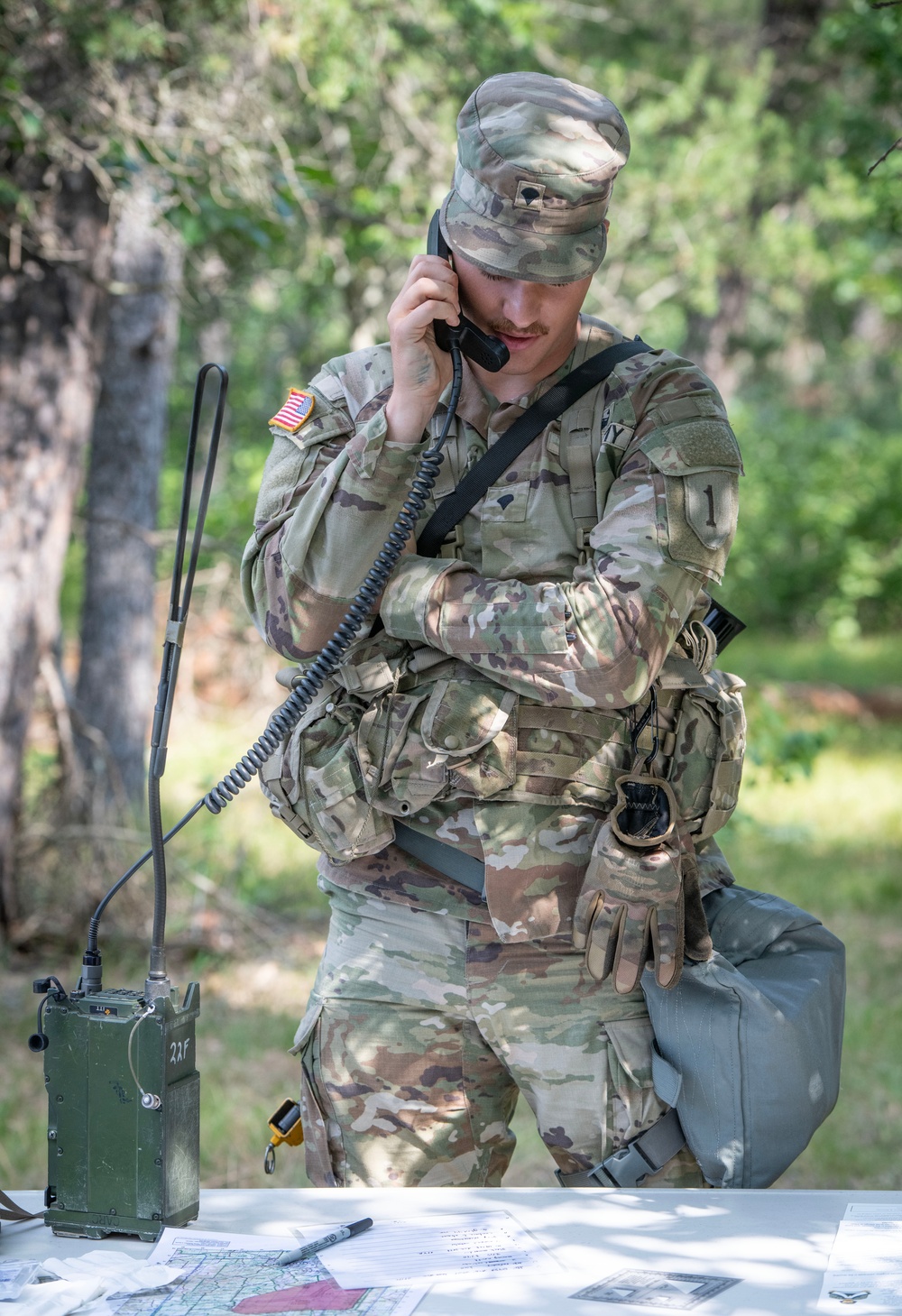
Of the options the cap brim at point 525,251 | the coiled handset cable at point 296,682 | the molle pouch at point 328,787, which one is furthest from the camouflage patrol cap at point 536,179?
the molle pouch at point 328,787

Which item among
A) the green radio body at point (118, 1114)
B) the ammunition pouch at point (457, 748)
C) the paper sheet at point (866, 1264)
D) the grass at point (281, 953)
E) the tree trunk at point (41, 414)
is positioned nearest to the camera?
the paper sheet at point (866, 1264)

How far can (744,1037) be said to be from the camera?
6.70ft

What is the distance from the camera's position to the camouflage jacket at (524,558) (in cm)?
201

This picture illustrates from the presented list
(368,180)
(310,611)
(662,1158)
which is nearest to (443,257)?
(310,611)

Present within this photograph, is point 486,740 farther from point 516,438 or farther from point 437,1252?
point 437,1252

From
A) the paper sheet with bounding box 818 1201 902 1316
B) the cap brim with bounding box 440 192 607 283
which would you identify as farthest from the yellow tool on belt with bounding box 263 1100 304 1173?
the cap brim with bounding box 440 192 607 283

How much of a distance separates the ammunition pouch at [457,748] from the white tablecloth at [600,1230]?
518 mm

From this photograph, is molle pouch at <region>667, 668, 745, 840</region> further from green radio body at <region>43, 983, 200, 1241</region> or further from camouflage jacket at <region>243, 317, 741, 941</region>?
green radio body at <region>43, 983, 200, 1241</region>

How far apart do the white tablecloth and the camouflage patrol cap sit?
50.6 inches

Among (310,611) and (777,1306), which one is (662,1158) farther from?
(310,611)

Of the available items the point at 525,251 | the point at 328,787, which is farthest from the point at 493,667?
the point at 525,251

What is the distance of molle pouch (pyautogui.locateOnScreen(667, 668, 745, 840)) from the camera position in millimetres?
2197

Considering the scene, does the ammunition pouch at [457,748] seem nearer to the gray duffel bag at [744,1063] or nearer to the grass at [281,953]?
the gray duffel bag at [744,1063]

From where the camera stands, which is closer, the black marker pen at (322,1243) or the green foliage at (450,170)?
the black marker pen at (322,1243)
